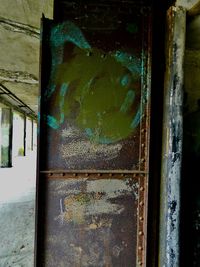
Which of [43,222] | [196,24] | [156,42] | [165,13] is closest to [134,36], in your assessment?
[156,42]

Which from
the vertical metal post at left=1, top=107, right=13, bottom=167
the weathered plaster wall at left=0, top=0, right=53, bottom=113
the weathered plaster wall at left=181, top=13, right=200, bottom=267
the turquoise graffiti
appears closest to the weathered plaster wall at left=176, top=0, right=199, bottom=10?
the weathered plaster wall at left=181, top=13, right=200, bottom=267

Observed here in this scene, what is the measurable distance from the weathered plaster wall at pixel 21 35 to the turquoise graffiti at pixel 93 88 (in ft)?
1.35

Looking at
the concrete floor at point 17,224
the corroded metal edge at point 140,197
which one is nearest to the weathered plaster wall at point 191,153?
the corroded metal edge at point 140,197

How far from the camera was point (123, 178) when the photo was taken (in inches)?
103

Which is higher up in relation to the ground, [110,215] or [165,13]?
[165,13]

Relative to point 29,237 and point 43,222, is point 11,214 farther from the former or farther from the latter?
point 43,222

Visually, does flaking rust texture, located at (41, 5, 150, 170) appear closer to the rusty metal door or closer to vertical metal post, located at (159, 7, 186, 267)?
the rusty metal door

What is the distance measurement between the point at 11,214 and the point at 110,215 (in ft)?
11.3

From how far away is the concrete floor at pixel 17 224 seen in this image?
3641mm

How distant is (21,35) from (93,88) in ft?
5.55

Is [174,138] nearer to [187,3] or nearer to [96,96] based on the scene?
[96,96]

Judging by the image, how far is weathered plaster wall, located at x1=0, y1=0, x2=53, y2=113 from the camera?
275cm

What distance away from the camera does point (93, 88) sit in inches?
102

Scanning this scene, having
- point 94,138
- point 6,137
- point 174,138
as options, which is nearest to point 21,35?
point 94,138
